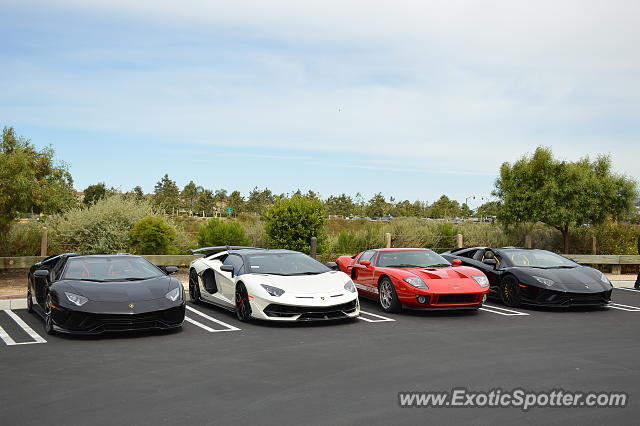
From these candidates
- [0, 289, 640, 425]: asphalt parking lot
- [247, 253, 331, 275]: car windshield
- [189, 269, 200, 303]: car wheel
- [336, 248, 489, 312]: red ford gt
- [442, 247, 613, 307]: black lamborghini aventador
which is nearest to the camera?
[0, 289, 640, 425]: asphalt parking lot

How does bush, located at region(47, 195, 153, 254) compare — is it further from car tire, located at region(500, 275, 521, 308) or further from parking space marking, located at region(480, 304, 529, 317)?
car tire, located at region(500, 275, 521, 308)

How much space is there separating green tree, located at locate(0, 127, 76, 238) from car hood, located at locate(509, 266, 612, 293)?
11.8m

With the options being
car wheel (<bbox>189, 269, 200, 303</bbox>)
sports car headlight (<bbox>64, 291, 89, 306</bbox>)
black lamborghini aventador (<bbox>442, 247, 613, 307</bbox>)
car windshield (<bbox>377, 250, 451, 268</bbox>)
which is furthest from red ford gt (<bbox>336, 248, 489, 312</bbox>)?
sports car headlight (<bbox>64, 291, 89, 306</bbox>)

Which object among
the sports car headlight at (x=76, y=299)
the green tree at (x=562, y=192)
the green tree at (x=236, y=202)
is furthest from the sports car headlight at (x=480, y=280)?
the green tree at (x=236, y=202)

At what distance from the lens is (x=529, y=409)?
525cm

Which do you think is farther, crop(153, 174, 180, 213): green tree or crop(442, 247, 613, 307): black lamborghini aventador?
crop(153, 174, 180, 213): green tree

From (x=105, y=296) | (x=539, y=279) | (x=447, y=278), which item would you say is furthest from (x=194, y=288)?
(x=539, y=279)

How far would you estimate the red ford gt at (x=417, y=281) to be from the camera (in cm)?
1089

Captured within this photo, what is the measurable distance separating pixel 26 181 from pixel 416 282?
10207 mm

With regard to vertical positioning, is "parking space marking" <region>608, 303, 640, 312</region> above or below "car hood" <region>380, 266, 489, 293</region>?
below

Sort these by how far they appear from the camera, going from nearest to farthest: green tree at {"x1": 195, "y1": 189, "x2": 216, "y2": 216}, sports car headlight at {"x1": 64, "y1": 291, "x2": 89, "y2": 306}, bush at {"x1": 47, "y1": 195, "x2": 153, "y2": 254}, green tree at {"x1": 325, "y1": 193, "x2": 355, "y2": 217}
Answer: sports car headlight at {"x1": 64, "y1": 291, "x2": 89, "y2": 306}
bush at {"x1": 47, "y1": 195, "x2": 153, "y2": 254}
green tree at {"x1": 325, "y1": 193, "x2": 355, "y2": 217}
green tree at {"x1": 195, "y1": 189, "x2": 216, "y2": 216}

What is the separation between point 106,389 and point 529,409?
3.99 meters

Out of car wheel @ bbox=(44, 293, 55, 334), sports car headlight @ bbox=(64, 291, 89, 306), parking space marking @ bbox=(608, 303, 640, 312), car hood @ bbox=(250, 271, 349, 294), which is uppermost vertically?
car hood @ bbox=(250, 271, 349, 294)

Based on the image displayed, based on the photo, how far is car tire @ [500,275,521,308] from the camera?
40.3ft
